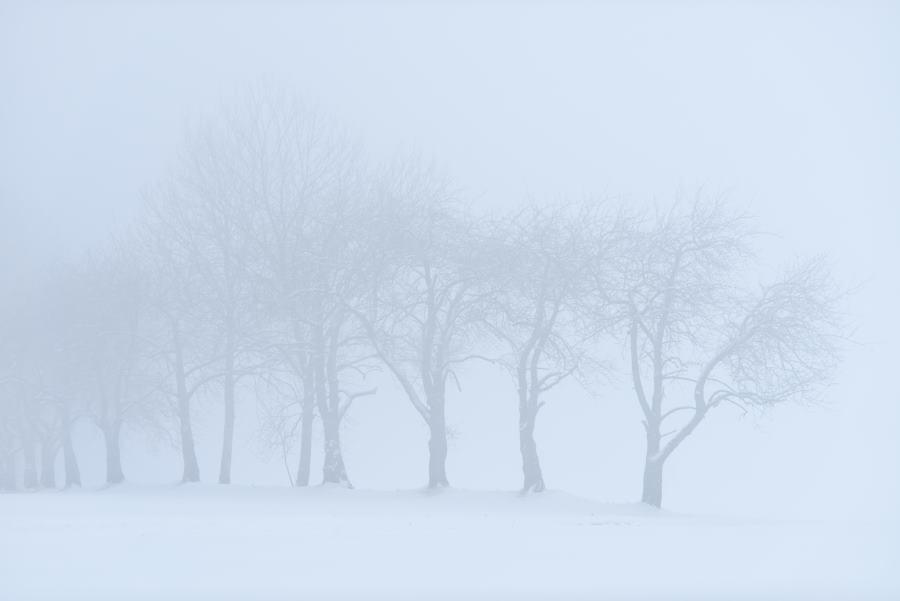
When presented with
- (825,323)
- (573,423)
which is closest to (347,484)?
(825,323)

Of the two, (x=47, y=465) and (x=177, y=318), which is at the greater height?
(x=177, y=318)

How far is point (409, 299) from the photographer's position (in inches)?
1362

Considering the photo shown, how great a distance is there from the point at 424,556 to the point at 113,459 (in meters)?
27.7

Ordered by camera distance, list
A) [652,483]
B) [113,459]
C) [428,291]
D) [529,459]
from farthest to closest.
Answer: [113,459]
[428,291]
[529,459]
[652,483]

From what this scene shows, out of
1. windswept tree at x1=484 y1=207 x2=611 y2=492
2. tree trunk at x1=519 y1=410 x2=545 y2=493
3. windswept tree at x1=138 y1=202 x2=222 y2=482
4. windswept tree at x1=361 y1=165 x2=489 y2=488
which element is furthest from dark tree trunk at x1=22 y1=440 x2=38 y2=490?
windswept tree at x1=484 y1=207 x2=611 y2=492

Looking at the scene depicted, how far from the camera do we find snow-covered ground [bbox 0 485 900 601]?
1537 cm

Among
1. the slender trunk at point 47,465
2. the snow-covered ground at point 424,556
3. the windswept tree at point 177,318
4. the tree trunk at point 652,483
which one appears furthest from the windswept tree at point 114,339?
the tree trunk at point 652,483

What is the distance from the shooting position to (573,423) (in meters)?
72.4

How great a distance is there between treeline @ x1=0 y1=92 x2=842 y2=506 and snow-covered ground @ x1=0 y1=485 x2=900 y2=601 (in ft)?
18.7

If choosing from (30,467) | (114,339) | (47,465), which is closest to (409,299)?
(114,339)

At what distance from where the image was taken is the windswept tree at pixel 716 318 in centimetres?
2973

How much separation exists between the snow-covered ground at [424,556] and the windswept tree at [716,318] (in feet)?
13.4

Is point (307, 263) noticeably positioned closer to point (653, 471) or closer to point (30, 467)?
point (653, 471)

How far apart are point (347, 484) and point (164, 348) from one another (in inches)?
385
